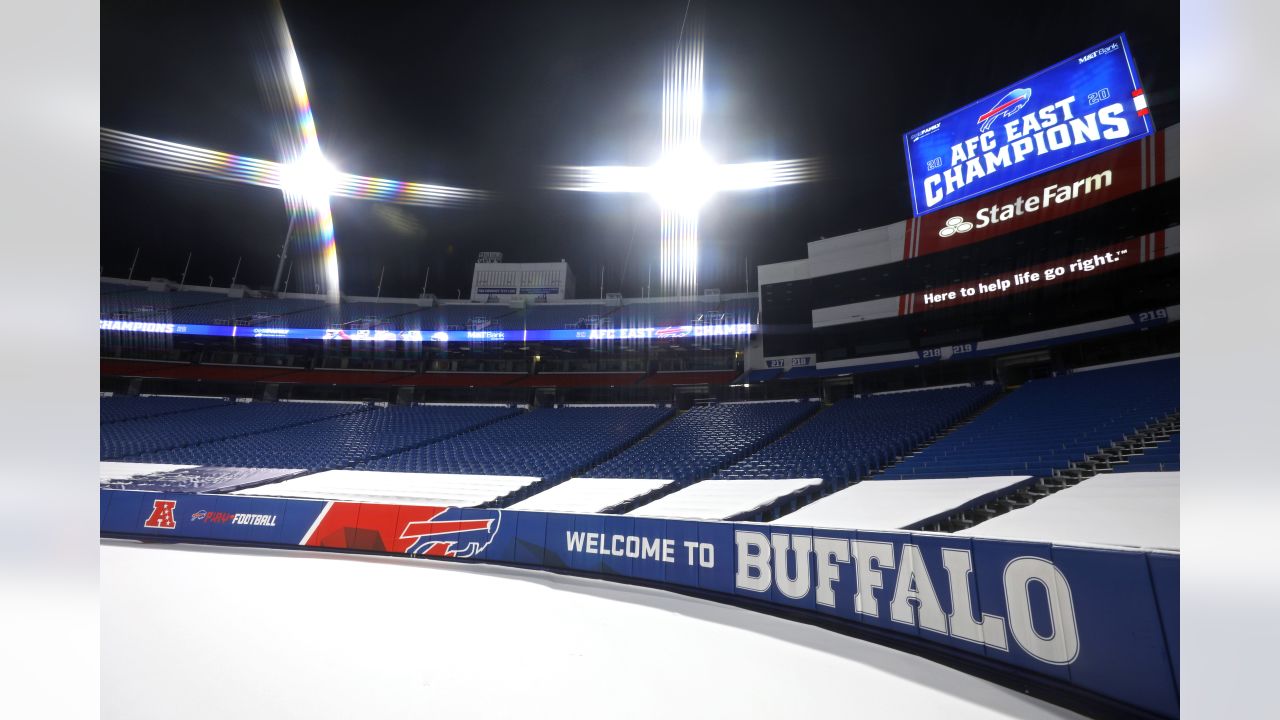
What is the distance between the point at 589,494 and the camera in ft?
43.5

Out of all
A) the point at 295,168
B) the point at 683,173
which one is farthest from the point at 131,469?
the point at 683,173

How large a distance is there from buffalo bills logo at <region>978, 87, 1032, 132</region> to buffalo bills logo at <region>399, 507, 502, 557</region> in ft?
54.1

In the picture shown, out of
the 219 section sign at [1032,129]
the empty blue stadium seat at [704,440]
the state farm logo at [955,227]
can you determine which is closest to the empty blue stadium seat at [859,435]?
the empty blue stadium seat at [704,440]

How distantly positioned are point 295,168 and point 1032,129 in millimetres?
22973

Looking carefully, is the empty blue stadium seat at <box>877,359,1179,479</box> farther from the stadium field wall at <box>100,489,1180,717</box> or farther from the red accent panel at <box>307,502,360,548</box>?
the red accent panel at <box>307,502,360,548</box>

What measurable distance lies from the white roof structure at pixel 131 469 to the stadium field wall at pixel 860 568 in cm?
501

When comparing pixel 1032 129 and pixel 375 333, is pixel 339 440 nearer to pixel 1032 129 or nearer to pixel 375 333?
pixel 375 333

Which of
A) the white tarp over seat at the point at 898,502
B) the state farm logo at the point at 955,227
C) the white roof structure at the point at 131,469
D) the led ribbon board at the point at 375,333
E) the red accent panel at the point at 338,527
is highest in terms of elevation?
the state farm logo at the point at 955,227

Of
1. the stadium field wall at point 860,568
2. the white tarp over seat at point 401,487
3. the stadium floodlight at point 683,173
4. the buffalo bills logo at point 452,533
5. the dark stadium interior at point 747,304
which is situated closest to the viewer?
the stadium field wall at point 860,568

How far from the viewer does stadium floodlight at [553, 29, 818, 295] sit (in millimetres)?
15703

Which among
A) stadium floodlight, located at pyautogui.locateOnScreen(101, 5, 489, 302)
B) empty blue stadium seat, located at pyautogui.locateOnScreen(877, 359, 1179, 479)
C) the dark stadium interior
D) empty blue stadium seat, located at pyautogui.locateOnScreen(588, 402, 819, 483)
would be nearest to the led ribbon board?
the dark stadium interior

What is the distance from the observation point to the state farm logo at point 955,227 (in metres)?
17.6

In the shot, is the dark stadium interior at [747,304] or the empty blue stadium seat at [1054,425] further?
the empty blue stadium seat at [1054,425]
